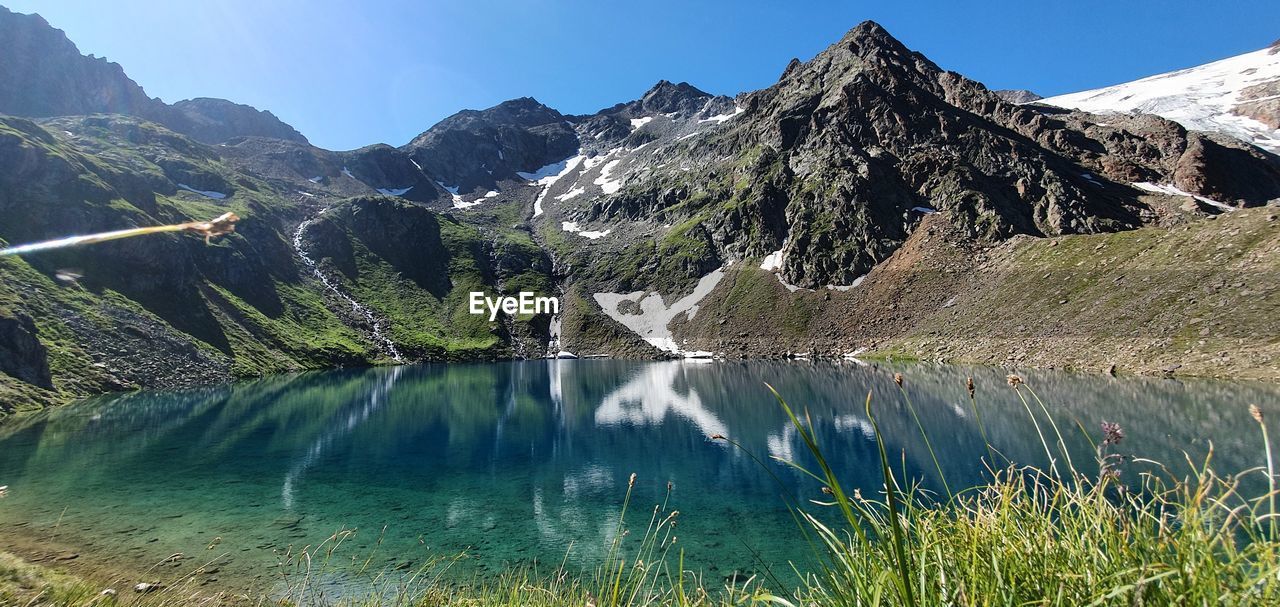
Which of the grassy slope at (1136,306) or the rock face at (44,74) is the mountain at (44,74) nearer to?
the rock face at (44,74)

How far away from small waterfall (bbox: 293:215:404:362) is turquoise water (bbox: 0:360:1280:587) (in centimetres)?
6175

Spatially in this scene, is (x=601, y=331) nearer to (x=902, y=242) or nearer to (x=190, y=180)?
(x=902, y=242)

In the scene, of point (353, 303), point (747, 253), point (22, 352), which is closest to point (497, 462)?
point (22, 352)

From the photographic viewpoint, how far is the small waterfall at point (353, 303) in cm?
11482

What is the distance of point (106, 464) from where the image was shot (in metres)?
26.9

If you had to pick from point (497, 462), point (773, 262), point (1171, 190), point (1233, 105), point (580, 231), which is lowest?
point (497, 462)

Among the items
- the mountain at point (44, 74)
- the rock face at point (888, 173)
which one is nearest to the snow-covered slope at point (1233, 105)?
the rock face at point (888, 173)

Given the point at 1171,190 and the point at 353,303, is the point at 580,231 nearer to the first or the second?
the point at 353,303

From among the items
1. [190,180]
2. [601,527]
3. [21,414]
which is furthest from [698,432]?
[190,180]

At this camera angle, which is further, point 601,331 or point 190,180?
point 190,180

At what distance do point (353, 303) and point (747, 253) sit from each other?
95300mm

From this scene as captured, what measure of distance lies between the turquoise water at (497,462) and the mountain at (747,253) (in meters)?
13.9

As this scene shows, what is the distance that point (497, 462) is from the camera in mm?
28656

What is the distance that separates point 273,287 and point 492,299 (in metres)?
49.0
